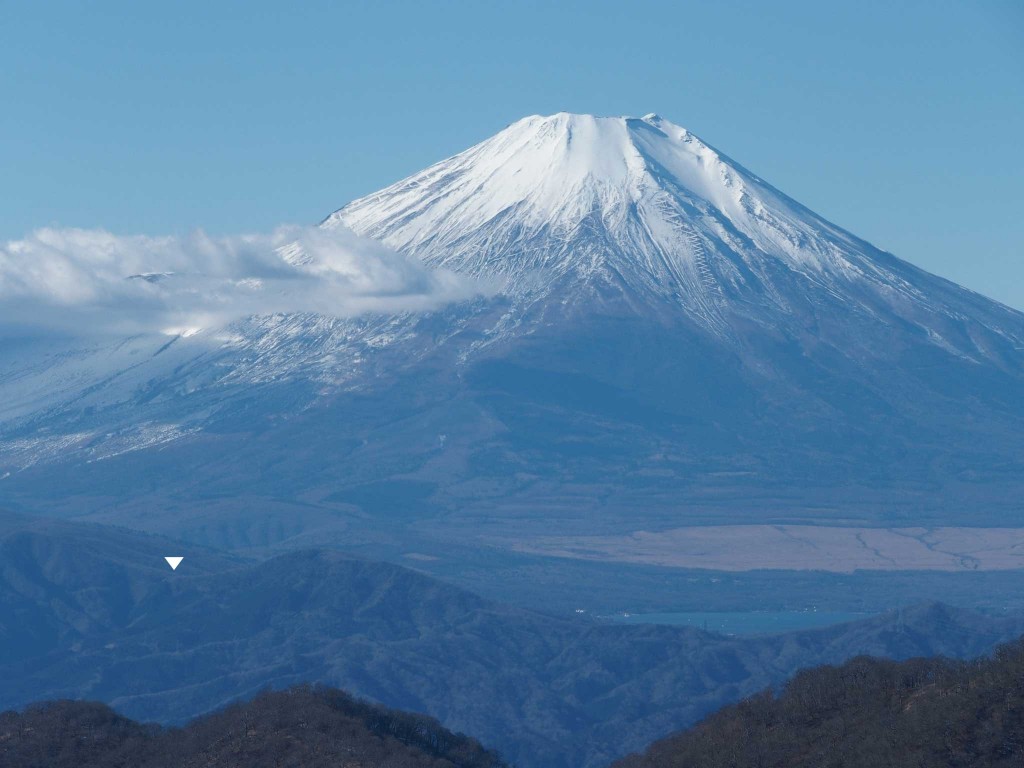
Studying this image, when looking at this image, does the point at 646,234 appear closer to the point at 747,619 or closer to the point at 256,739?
the point at 747,619

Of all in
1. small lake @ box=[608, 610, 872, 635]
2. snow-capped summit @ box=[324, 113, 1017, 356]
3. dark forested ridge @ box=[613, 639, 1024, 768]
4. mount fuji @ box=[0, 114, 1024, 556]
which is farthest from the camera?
snow-capped summit @ box=[324, 113, 1017, 356]

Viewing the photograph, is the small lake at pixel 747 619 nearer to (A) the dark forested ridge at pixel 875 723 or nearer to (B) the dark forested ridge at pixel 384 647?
(B) the dark forested ridge at pixel 384 647

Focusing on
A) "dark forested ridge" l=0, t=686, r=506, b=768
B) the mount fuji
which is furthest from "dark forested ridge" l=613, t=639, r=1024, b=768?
the mount fuji

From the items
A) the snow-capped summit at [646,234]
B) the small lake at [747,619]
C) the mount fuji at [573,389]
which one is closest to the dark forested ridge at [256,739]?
the small lake at [747,619]

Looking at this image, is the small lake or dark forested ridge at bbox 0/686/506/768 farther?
the small lake

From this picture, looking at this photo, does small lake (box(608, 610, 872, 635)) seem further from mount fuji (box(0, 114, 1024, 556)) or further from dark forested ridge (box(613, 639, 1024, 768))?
dark forested ridge (box(613, 639, 1024, 768))
